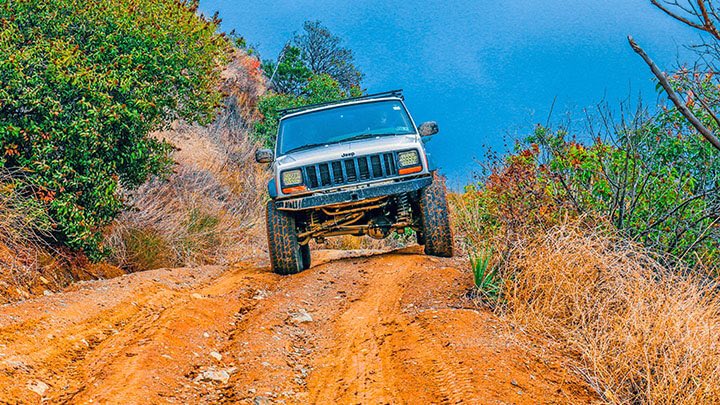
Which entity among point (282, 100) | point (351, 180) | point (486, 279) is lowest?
point (486, 279)

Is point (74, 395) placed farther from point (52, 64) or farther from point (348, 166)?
point (52, 64)

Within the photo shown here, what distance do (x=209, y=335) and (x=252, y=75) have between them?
22.6 meters

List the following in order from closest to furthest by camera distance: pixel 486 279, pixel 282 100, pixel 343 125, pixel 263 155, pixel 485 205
A: pixel 486 279 < pixel 263 155 < pixel 343 125 < pixel 485 205 < pixel 282 100

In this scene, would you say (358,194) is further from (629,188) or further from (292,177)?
(629,188)

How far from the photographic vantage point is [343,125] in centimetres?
948

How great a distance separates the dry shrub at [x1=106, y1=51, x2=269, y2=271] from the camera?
11.0 meters

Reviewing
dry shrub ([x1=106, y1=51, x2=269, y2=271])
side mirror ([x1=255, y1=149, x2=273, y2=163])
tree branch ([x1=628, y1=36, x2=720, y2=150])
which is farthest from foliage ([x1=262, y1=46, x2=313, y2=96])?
tree branch ([x1=628, y1=36, x2=720, y2=150])

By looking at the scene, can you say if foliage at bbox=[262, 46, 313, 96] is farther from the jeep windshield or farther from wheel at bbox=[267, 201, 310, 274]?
wheel at bbox=[267, 201, 310, 274]

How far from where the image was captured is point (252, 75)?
88.2ft

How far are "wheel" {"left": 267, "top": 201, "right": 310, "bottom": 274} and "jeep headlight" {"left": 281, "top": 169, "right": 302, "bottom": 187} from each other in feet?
1.47

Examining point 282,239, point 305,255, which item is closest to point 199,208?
point 305,255

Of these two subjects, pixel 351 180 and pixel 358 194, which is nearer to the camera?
pixel 358 194

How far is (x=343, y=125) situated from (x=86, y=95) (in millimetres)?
3712

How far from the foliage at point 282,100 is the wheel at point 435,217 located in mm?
12913
